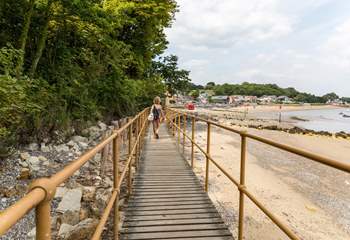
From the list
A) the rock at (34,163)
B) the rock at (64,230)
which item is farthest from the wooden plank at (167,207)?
the rock at (34,163)

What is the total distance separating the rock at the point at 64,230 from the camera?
515cm

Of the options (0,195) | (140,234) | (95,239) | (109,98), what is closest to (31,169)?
(0,195)

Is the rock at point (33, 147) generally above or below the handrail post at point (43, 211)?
below

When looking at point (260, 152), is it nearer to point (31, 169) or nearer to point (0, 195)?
point (31, 169)

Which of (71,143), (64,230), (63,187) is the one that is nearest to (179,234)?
(64,230)

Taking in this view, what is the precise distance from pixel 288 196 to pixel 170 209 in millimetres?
5146

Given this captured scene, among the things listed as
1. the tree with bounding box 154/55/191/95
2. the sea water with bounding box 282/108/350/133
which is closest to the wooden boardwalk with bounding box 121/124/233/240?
the tree with bounding box 154/55/191/95

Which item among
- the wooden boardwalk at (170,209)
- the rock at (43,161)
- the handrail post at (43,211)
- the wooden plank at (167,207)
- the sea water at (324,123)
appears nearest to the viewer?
the handrail post at (43,211)

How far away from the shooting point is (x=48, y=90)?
1235 cm

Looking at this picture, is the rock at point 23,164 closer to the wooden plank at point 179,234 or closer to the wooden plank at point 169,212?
the wooden plank at point 169,212

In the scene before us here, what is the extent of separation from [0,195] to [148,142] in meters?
5.22

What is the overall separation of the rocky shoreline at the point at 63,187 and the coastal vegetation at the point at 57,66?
727mm

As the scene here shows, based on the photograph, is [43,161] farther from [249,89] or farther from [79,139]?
[249,89]

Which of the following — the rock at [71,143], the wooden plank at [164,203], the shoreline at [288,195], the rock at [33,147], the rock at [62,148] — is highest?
the wooden plank at [164,203]
